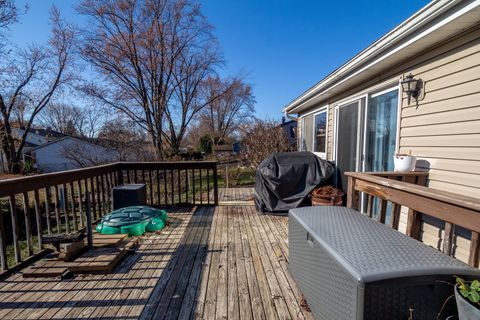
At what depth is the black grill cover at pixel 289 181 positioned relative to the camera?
4.08 meters

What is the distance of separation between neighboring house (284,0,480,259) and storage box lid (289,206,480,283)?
1.11m

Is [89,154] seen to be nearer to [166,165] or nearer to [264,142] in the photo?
[166,165]

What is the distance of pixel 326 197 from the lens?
375 cm

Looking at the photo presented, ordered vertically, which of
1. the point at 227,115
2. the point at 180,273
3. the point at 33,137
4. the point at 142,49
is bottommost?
the point at 180,273

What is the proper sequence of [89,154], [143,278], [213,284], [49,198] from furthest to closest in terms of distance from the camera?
[89,154]
[49,198]
[143,278]
[213,284]

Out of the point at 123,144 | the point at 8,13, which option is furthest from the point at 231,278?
the point at 8,13

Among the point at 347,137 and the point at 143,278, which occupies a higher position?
the point at 347,137

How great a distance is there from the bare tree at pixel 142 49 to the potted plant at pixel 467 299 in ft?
35.3

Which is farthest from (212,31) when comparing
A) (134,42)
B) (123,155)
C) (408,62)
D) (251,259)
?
(251,259)

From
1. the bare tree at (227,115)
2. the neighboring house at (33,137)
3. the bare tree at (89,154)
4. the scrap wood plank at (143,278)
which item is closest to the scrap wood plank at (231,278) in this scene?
the scrap wood plank at (143,278)

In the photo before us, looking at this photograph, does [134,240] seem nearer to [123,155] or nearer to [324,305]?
[324,305]

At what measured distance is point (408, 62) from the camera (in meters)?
2.58

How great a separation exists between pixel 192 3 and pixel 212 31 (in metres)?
1.45

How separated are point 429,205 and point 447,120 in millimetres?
1086
